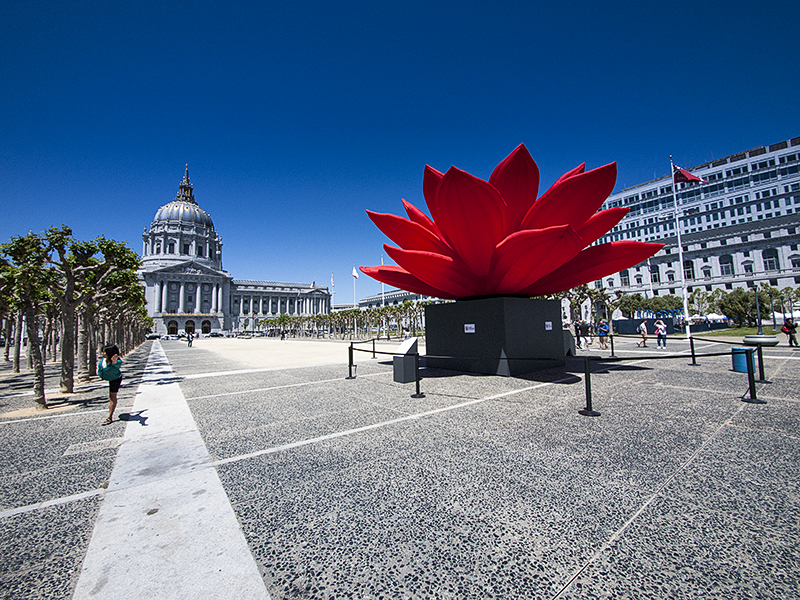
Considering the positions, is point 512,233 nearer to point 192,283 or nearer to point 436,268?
point 436,268

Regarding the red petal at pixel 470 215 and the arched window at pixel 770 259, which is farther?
the arched window at pixel 770 259

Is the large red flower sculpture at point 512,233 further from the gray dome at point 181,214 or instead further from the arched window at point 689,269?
the gray dome at point 181,214

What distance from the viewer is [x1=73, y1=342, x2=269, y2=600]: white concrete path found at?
89.1 inches

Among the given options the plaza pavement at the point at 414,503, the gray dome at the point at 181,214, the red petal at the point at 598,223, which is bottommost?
the plaza pavement at the point at 414,503

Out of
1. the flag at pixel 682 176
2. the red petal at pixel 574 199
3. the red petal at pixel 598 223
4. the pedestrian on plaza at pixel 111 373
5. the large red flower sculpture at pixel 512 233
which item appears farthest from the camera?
the flag at pixel 682 176

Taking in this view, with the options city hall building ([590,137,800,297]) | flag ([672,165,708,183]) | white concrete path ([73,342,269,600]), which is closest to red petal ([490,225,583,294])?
white concrete path ([73,342,269,600])

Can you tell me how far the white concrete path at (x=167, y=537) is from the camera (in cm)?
226

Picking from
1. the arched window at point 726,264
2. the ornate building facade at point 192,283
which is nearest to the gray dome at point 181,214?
the ornate building facade at point 192,283

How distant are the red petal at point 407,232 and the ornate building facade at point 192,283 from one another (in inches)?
4164

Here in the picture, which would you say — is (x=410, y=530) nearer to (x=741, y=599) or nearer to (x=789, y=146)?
(x=741, y=599)

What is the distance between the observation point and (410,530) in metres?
2.85

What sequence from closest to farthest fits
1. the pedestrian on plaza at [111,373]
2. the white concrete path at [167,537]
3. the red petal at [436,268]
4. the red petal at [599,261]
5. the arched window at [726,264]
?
1. the white concrete path at [167,537]
2. the pedestrian on plaza at [111,373]
3. the red petal at [436,268]
4. the red petal at [599,261]
5. the arched window at [726,264]

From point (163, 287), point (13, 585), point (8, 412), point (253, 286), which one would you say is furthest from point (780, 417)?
point (253, 286)

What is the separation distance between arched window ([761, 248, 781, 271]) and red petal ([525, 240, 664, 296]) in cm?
6978
